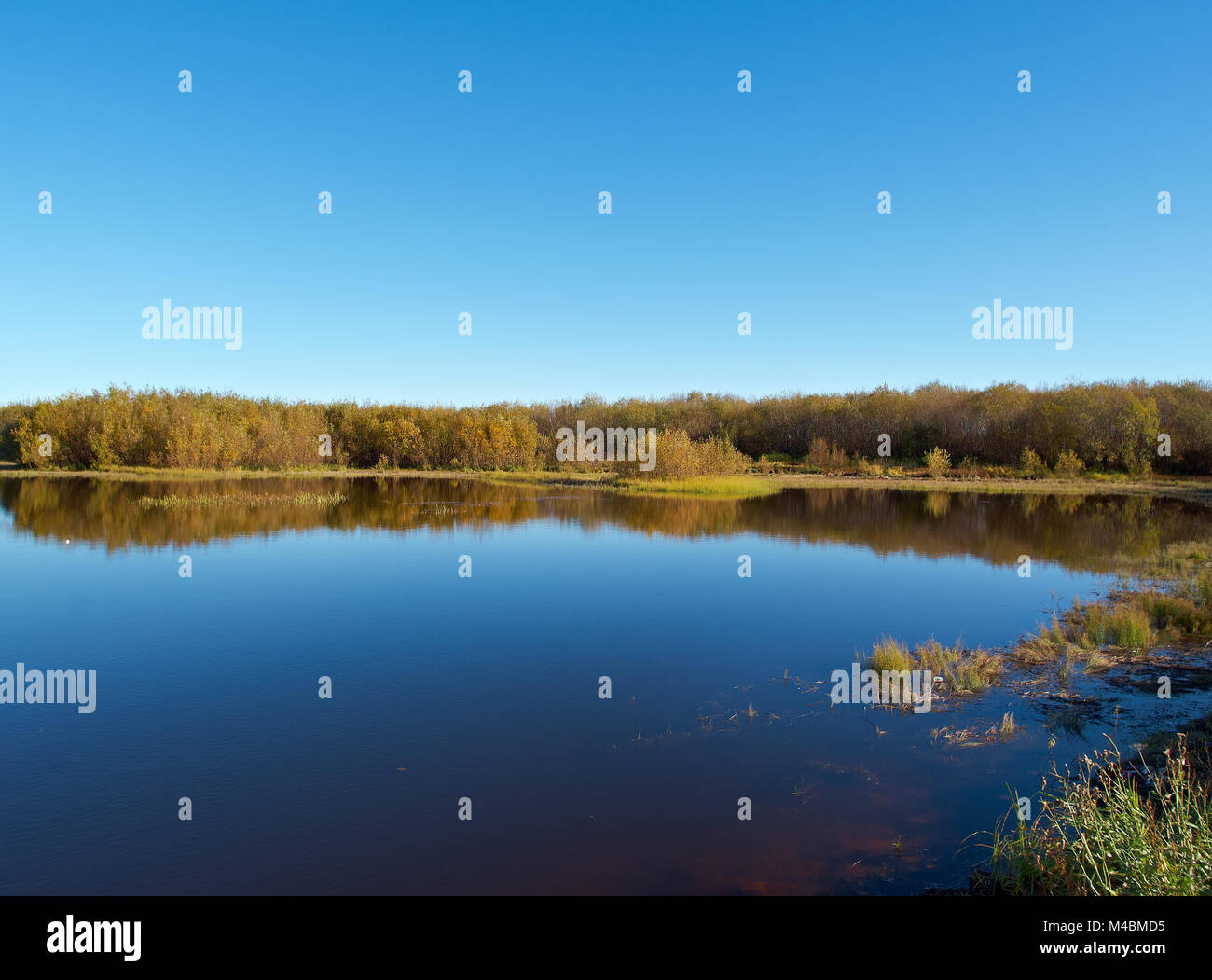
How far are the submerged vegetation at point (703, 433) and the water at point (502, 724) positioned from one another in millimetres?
21555

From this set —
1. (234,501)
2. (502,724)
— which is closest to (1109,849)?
(502,724)

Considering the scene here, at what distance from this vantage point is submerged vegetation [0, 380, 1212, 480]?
3991 centimetres

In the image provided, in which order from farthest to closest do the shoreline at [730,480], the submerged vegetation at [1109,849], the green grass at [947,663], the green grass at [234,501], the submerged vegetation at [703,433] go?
1. the submerged vegetation at [703,433]
2. the shoreline at [730,480]
3. the green grass at [234,501]
4. the green grass at [947,663]
5. the submerged vegetation at [1109,849]

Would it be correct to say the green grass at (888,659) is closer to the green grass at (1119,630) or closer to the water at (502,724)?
the water at (502,724)

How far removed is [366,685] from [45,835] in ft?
11.0

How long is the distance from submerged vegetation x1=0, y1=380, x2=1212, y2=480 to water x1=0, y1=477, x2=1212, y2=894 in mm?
21555

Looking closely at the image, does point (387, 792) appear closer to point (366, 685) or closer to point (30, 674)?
point (366, 685)

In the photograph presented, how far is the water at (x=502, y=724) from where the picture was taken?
16.1 ft

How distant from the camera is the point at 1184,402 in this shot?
132 ft

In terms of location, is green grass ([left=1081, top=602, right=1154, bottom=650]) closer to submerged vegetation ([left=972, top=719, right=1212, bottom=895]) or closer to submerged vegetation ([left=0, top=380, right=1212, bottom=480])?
submerged vegetation ([left=972, top=719, right=1212, bottom=895])

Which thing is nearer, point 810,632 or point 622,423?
point 810,632

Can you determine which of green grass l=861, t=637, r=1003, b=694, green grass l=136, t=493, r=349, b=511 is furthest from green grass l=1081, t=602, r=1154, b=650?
green grass l=136, t=493, r=349, b=511

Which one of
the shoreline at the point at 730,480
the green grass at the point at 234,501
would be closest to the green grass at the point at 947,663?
the green grass at the point at 234,501
